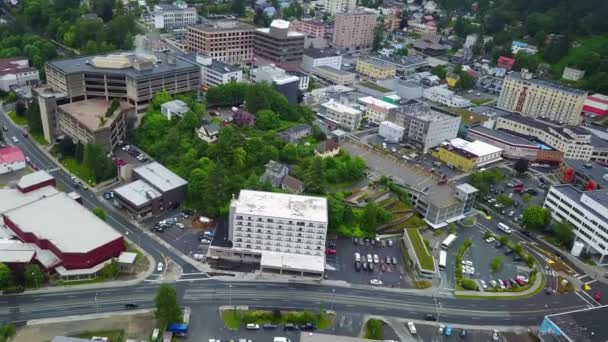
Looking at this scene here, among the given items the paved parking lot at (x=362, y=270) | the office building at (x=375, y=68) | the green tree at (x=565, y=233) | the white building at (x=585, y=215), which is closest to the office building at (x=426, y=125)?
the white building at (x=585, y=215)

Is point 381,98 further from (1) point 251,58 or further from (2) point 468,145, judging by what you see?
(1) point 251,58

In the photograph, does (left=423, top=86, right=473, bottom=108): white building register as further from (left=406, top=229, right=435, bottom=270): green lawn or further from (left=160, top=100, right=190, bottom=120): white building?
(left=160, top=100, right=190, bottom=120): white building

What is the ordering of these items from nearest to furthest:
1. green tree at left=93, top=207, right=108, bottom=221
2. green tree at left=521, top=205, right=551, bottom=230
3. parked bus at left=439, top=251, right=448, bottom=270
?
parked bus at left=439, top=251, right=448, bottom=270, green tree at left=93, top=207, right=108, bottom=221, green tree at left=521, top=205, right=551, bottom=230

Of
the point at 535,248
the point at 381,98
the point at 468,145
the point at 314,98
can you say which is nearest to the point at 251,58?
the point at 314,98

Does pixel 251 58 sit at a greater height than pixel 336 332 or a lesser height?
greater

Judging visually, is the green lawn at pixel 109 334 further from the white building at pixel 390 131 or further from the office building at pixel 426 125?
the office building at pixel 426 125

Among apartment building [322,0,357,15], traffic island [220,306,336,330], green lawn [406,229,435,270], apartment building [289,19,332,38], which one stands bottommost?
traffic island [220,306,336,330]

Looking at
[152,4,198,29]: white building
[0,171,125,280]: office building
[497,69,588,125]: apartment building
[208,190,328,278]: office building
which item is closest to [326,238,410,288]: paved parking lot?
[208,190,328,278]: office building

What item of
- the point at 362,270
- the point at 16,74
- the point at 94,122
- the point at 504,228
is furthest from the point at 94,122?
the point at 504,228
